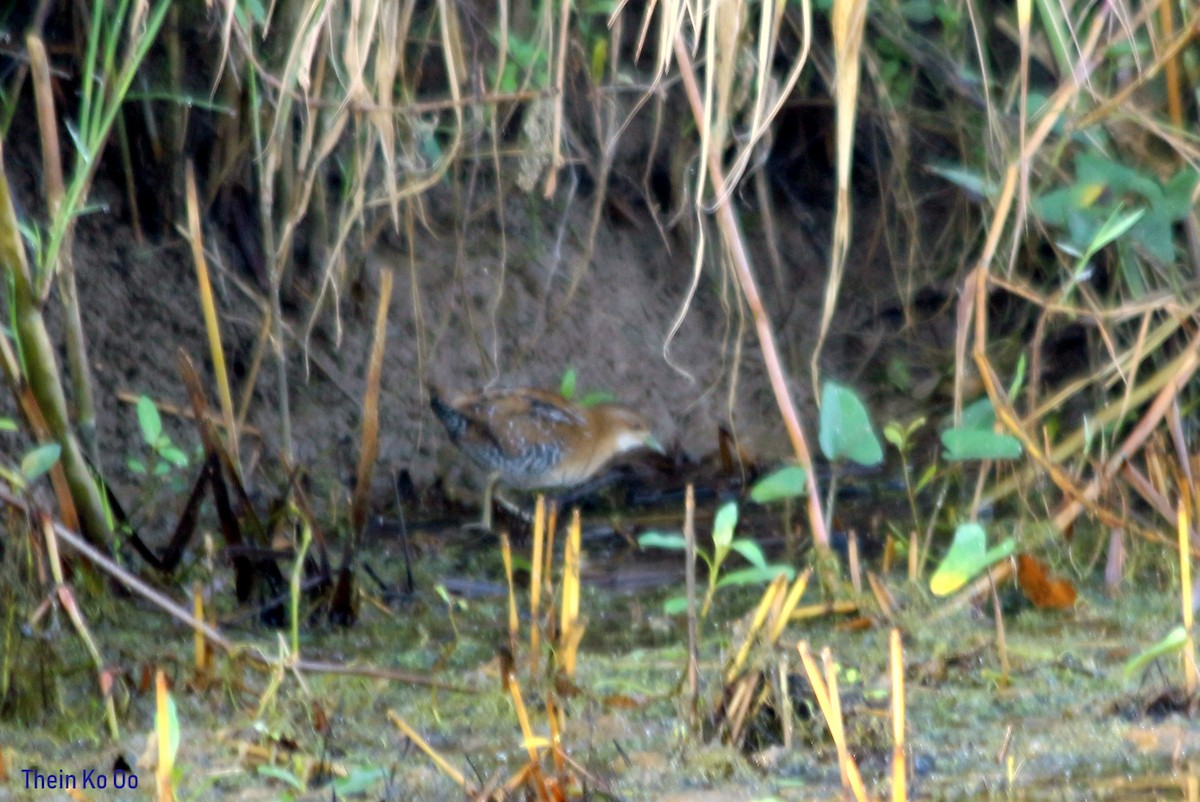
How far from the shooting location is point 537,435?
5082mm

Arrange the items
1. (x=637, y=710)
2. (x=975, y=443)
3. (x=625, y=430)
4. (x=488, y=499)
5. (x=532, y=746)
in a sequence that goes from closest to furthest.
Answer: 1. (x=532, y=746)
2. (x=637, y=710)
3. (x=975, y=443)
4. (x=488, y=499)
5. (x=625, y=430)

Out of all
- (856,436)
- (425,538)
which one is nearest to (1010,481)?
(856,436)

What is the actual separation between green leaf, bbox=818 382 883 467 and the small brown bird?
1634mm

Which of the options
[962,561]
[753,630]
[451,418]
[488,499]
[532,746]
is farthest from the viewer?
[451,418]

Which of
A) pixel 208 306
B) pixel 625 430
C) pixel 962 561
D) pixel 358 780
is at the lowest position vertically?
pixel 625 430

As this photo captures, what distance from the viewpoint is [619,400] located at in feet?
17.6

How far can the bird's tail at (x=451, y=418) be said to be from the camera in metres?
4.71

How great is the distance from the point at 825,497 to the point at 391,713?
239 centimetres

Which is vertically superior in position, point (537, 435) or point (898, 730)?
point (898, 730)

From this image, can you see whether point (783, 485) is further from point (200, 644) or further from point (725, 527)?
point (200, 644)

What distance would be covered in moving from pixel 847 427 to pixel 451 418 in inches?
79.5

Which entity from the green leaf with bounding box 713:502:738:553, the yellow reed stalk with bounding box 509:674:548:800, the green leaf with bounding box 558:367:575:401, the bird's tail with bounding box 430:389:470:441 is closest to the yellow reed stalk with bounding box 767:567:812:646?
the green leaf with bounding box 713:502:738:553

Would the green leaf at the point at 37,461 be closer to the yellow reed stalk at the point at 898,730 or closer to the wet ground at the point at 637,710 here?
the wet ground at the point at 637,710

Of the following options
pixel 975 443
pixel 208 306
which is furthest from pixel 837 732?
pixel 208 306
